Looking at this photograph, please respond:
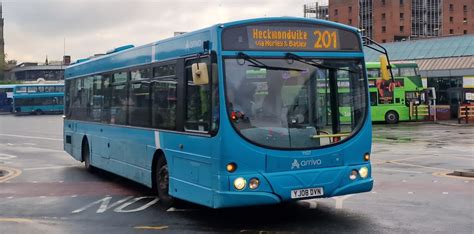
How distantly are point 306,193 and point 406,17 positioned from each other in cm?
11876

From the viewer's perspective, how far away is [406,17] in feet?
393

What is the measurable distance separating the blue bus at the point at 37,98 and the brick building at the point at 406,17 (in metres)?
69.8

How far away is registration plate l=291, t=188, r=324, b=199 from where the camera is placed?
7.77 m

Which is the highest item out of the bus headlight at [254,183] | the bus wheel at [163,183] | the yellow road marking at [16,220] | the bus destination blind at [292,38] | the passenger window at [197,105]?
the bus destination blind at [292,38]

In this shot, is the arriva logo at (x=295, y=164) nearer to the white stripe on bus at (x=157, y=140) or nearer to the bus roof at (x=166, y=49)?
the bus roof at (x=166, y=49)

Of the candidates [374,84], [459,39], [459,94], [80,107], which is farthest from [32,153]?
[459,39]

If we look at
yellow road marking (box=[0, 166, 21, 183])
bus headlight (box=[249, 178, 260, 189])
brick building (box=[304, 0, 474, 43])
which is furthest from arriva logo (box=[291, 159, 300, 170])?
brick building (box=[304, 0, 474, 43])

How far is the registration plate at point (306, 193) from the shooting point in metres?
7.77

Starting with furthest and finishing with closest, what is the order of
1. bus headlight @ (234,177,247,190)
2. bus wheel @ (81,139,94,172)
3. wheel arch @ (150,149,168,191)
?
bus wheel @ (81,139,94,172) → wheel arch @ (150,149,168,191) → bus headlight @ (234,177,247,190)

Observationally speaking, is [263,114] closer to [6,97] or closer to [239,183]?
[239,183]

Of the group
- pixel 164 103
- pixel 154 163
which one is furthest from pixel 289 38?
pixel 154 163

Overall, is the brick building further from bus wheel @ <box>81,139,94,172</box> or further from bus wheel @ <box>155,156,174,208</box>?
bus wheel @ <box>155,156,174,208</box>

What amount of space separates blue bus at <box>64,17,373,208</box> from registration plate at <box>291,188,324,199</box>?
0.01 m

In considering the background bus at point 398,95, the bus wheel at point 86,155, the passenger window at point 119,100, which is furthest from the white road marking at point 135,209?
the background bus at point 398,95
